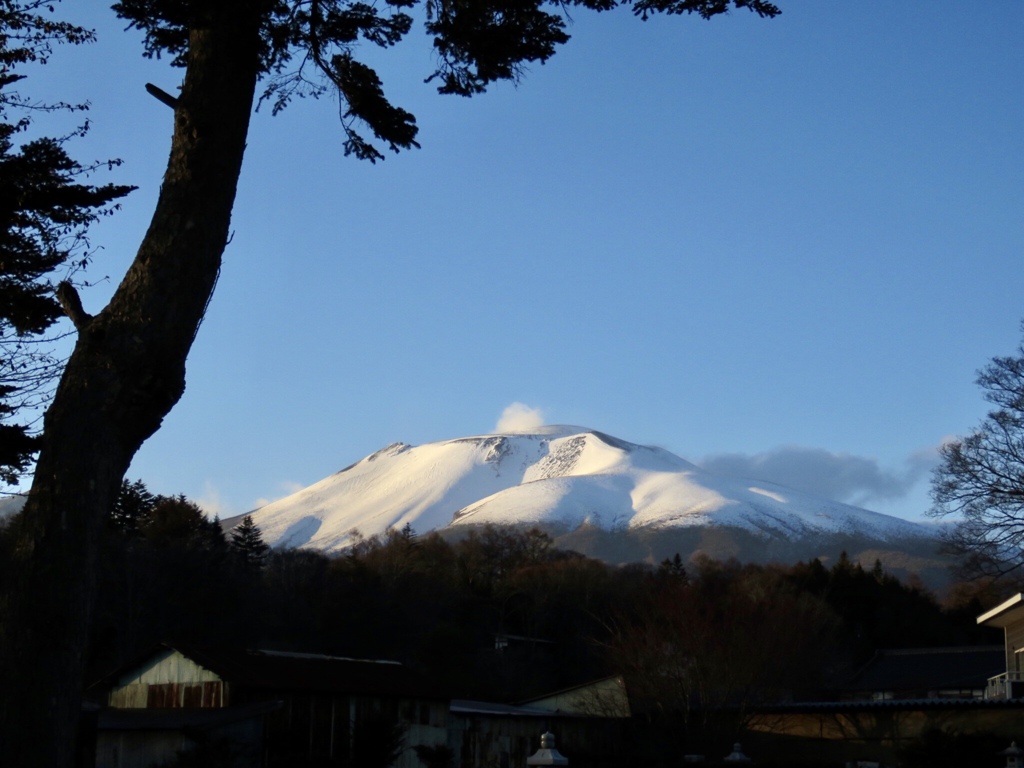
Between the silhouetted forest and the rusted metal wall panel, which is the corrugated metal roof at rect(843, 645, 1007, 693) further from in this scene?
the rusted metal wall panel

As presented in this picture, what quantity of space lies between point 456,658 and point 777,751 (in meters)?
25.4

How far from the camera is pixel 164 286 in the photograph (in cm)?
632

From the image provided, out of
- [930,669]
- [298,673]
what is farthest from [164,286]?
[930,669]

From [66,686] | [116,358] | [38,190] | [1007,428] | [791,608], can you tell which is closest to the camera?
[66,686]

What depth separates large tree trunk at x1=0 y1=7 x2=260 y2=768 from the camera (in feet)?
17.9

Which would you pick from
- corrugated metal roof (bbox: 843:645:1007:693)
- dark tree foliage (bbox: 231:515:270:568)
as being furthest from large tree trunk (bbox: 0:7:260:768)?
dark tree foliage (bbox: 231:515:270:568)

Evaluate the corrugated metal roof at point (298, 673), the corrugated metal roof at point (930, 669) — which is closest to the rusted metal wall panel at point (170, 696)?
the corrugated metal roof at point (298, 673)

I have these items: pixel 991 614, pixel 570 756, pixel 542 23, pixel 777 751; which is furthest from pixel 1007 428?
pixel 542 23

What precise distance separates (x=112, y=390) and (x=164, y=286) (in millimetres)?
702

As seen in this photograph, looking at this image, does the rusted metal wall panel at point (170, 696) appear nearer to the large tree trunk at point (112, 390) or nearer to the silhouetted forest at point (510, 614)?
the silhouetted forest at point (510, 614)

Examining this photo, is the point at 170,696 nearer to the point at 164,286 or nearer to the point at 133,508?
the point at 164,286

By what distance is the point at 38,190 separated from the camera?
36.4 feet

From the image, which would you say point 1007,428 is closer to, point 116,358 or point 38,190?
point 38,190

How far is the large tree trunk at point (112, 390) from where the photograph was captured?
5.47 metres
